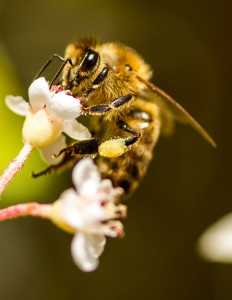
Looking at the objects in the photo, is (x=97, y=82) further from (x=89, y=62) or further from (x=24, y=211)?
(x=24, y=211)

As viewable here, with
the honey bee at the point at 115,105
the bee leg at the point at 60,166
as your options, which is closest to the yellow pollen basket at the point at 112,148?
the honey bee at the point at 115,105

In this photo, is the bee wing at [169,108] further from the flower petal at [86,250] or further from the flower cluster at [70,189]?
the flower petal at [86,250]

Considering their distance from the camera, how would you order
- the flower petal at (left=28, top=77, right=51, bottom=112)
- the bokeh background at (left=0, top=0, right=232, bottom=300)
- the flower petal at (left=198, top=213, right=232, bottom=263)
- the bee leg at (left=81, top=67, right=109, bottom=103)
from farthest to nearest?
1. the bokeh background at (left=0, top=0, right=232, bottom=300)
2. the flower petal at (left=198, top=213, right=232, bottom=263)
3. the bee leg at (left=81, top=67, right=109, bottom=103)
4. the flower petal at (left=28, top=77, right=51, bottom=112)

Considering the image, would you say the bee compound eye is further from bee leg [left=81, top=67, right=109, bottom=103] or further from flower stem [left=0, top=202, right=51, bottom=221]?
flower stem [left=0, top=202, right=51, bottom=221]

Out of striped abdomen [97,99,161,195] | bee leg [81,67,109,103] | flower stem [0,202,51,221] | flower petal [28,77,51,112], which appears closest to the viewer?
flower stem [0,202,51,221]

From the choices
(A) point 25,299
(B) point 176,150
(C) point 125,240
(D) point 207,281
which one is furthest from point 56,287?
(B) point 176,150

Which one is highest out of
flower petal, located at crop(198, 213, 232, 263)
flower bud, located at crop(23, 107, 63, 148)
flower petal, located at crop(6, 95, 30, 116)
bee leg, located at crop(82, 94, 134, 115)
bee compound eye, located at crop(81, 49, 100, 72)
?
flower petal, located at crop(198, 213, 232, 263)

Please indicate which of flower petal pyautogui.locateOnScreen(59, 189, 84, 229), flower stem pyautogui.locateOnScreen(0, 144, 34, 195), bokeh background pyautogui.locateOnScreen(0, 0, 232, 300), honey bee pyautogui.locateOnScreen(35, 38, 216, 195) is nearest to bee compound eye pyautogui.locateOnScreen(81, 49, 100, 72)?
honey bee pyautogui.locateOnScreen(35, 38, 216, 195)
